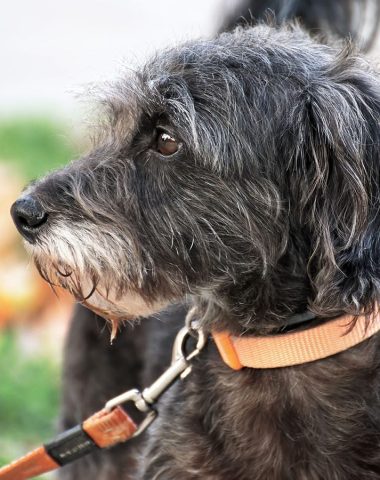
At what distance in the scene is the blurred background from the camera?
5.07 meters

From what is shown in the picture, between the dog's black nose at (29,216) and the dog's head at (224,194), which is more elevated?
the dog's black nose at (29,216)

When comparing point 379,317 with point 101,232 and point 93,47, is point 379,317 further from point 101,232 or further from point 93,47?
point 93,47

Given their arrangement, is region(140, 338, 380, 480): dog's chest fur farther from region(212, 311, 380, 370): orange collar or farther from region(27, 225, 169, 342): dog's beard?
region(27, 225, 169, 342): dog's beard

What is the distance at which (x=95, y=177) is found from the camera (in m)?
3.26

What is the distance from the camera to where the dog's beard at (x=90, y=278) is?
10.3 ft

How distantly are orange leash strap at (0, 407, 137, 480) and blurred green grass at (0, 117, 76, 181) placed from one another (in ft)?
13.0

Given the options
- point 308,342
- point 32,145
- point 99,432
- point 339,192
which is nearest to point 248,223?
point 339,192

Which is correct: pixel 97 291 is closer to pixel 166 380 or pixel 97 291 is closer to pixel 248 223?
pixel 166 380

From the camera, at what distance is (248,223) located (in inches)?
125

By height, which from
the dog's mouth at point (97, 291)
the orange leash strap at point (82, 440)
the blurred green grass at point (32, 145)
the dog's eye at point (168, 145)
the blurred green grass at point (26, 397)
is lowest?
the blurred green grass at point (26, 397)

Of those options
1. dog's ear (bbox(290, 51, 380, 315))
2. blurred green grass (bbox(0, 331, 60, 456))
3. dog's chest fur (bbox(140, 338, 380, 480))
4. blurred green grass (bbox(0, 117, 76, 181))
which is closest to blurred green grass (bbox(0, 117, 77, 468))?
blurred green grass (bbox(0, 331, 60, 456))

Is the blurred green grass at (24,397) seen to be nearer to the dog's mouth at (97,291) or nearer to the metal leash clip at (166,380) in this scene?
the metal leash clip at (166,380)

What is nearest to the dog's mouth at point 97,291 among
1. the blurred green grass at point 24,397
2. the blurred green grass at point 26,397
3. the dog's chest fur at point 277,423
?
the dog's chest fur at point 277,423

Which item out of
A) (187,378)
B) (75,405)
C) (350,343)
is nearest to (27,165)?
(75,405)
